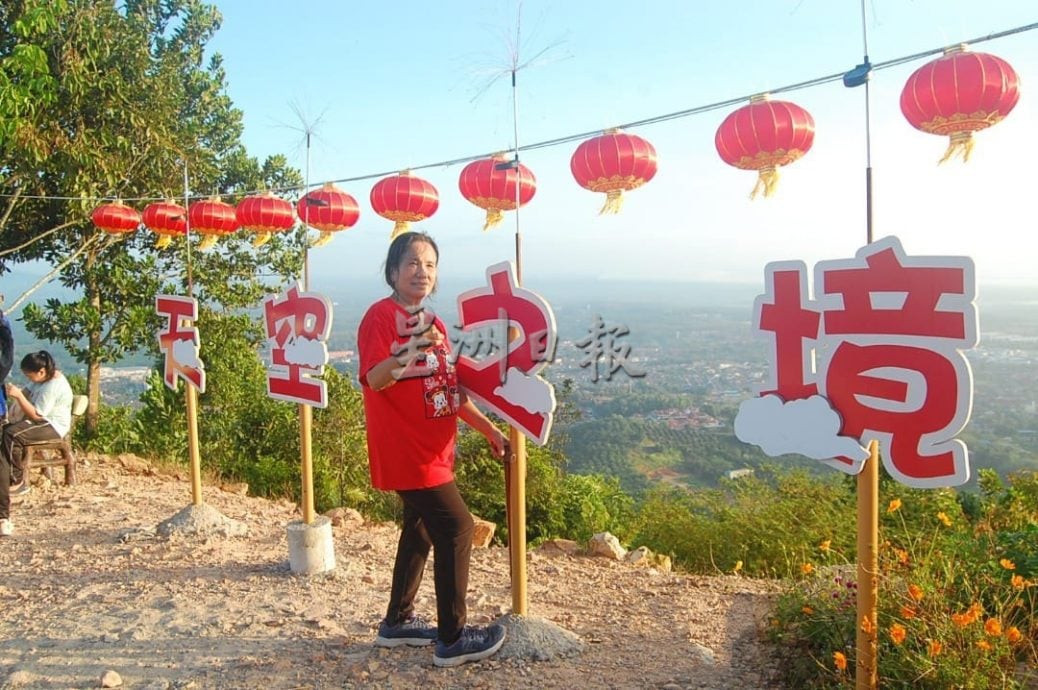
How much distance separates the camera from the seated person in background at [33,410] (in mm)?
5145

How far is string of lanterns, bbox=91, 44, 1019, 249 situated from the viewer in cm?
253

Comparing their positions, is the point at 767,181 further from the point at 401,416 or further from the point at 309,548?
the point at 309,548

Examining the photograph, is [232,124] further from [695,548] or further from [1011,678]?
[1011,678]

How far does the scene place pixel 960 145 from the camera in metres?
2.65

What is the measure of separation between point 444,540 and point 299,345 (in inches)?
58.6

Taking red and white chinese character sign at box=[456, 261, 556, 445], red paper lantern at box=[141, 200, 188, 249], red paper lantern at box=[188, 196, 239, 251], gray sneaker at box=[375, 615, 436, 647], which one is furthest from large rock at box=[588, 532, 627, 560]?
red paper lantern at box=[141, 200, 188, 249]

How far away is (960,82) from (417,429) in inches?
→ 87.0

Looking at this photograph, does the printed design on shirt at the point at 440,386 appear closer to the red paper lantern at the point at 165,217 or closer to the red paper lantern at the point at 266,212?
the red paper lantern at the point at 266,212

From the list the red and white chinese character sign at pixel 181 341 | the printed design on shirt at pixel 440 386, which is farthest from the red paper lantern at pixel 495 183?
the red and white chinese character sign at pixel 181 341

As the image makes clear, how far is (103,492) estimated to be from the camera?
5.62 metres

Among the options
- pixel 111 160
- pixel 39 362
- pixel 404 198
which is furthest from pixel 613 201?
pixel 111 160

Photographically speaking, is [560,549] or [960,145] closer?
[960,145]

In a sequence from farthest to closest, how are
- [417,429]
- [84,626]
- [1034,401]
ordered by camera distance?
[1034,401]
[84,626]
[417,429]

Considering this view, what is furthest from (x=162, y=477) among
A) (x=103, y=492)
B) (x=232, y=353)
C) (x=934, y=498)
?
(x=934, y=498)
